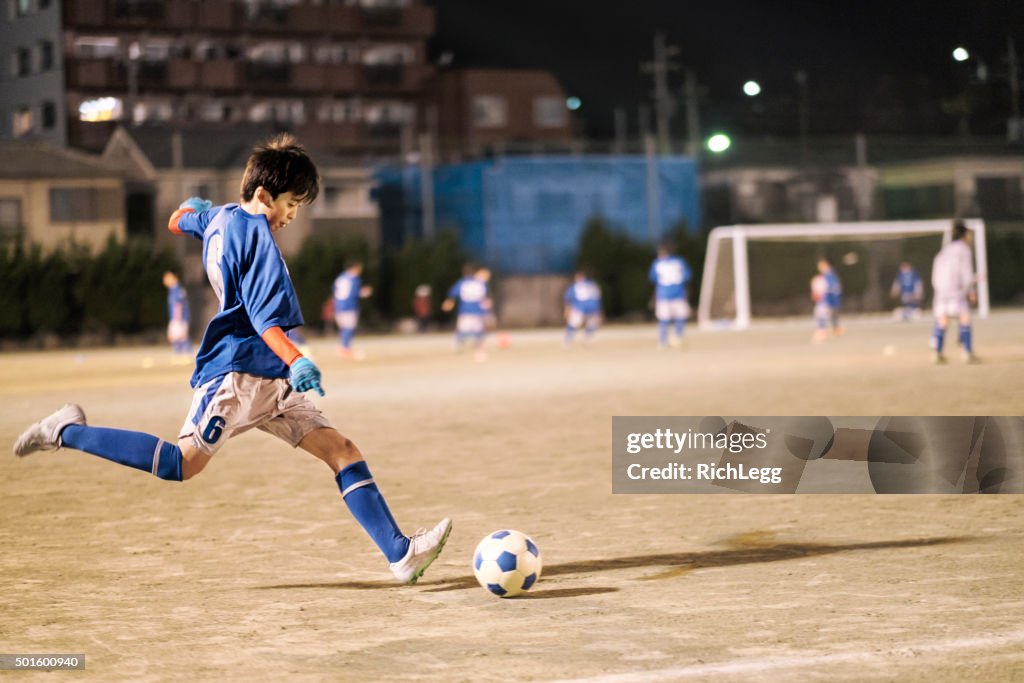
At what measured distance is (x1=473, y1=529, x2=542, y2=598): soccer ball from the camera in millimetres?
5715

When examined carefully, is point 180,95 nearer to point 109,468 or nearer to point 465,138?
point 465,138

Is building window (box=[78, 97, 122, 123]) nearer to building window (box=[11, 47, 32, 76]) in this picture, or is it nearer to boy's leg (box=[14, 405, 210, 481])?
building window (box=[11, 47, 32, 76])

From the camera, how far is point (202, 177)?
49250 millimetres

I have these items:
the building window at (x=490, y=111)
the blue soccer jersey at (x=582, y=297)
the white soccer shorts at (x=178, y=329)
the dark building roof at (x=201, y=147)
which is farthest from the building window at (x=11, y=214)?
the building window at (x=490, y=111)

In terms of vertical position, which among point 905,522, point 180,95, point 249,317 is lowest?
point 905,522

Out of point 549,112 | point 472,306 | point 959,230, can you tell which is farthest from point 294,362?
point 549,112

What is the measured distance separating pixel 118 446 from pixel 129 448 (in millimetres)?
46

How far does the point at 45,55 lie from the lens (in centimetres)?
5434

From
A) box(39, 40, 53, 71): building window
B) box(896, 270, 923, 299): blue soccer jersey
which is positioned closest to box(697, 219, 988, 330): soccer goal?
box(896, 270, 923, 299): blue soccer jersey

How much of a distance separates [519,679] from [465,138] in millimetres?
58652

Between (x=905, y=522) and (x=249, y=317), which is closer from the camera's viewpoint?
(x=249, y=317)

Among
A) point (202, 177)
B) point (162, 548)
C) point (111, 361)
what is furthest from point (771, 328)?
point (162, 548)

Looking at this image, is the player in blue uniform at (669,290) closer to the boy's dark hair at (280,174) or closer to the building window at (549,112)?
the boy's dark hair at (280,174)

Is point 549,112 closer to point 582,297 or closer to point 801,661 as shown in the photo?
point 582,297
